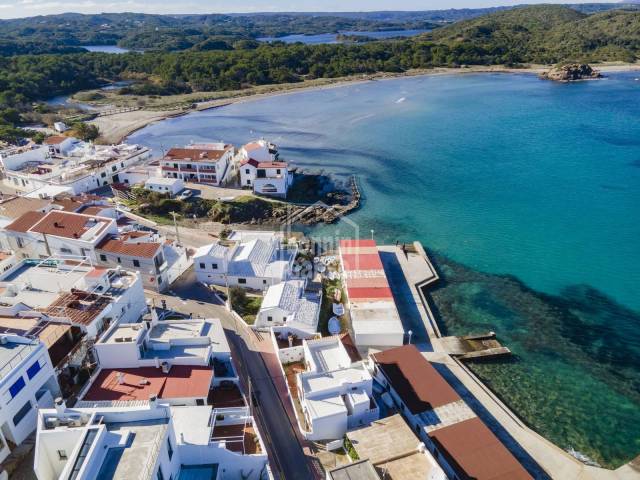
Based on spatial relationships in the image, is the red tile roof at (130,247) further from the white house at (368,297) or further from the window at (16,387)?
the white house at (368,297)

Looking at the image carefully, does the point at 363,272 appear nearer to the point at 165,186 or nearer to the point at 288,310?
the point at 288,310

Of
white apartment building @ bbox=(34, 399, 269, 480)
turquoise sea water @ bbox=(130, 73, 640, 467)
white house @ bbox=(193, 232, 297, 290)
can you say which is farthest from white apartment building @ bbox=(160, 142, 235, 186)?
white apartment building @ bbox=(34, 399, 269, 480)

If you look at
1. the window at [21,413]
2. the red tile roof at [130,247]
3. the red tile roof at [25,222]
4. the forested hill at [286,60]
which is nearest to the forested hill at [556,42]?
the forested hill at [286,60]

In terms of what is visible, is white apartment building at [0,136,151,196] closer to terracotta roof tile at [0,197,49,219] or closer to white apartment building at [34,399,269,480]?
terracotta roof tile at [0,197,49,219]

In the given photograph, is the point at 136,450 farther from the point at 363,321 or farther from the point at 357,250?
the point at 357,250

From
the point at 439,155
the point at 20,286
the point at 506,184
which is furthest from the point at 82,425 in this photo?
the point at 439,155

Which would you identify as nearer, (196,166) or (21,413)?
(21,413)

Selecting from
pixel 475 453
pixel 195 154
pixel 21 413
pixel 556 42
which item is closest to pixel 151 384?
pixel 21 413

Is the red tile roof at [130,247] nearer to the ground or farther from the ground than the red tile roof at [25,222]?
nearer to the ground
